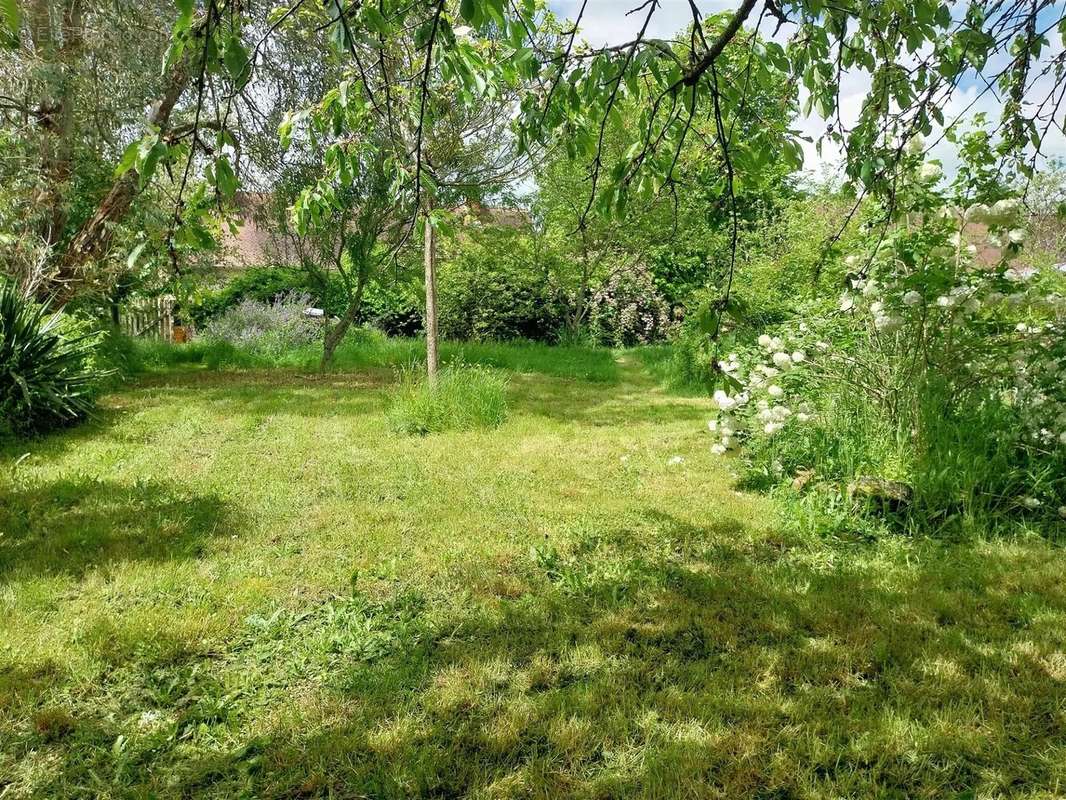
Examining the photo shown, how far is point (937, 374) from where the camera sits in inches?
154

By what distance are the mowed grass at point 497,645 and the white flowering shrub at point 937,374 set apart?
1.50 ft

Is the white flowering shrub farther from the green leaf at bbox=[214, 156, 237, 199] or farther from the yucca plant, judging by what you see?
the yucca plant

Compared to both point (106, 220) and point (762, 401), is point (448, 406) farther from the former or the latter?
point (106, 220)

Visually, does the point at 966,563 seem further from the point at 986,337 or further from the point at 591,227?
the point at 591,227

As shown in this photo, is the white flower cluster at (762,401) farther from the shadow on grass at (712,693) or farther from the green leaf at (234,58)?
the green leaf at (234,58)

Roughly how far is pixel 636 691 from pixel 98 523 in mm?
3200

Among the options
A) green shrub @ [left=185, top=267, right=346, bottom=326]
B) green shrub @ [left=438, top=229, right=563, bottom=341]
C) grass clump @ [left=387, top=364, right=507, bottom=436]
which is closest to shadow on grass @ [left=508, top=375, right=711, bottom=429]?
grass clump @ [left=387, top=364, right=507, bottom=436]

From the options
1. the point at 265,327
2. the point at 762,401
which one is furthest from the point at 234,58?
the point at 265,327

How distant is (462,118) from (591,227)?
5.48 metres

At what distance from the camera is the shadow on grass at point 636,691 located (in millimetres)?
1842

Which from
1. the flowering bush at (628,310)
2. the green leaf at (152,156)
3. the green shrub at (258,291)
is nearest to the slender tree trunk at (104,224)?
the green shrub at (258,291)

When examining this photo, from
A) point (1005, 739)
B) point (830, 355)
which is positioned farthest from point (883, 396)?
point (1005, 739)

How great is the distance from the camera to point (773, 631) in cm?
261

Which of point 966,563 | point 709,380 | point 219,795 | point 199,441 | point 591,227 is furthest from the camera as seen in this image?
point 591,227
